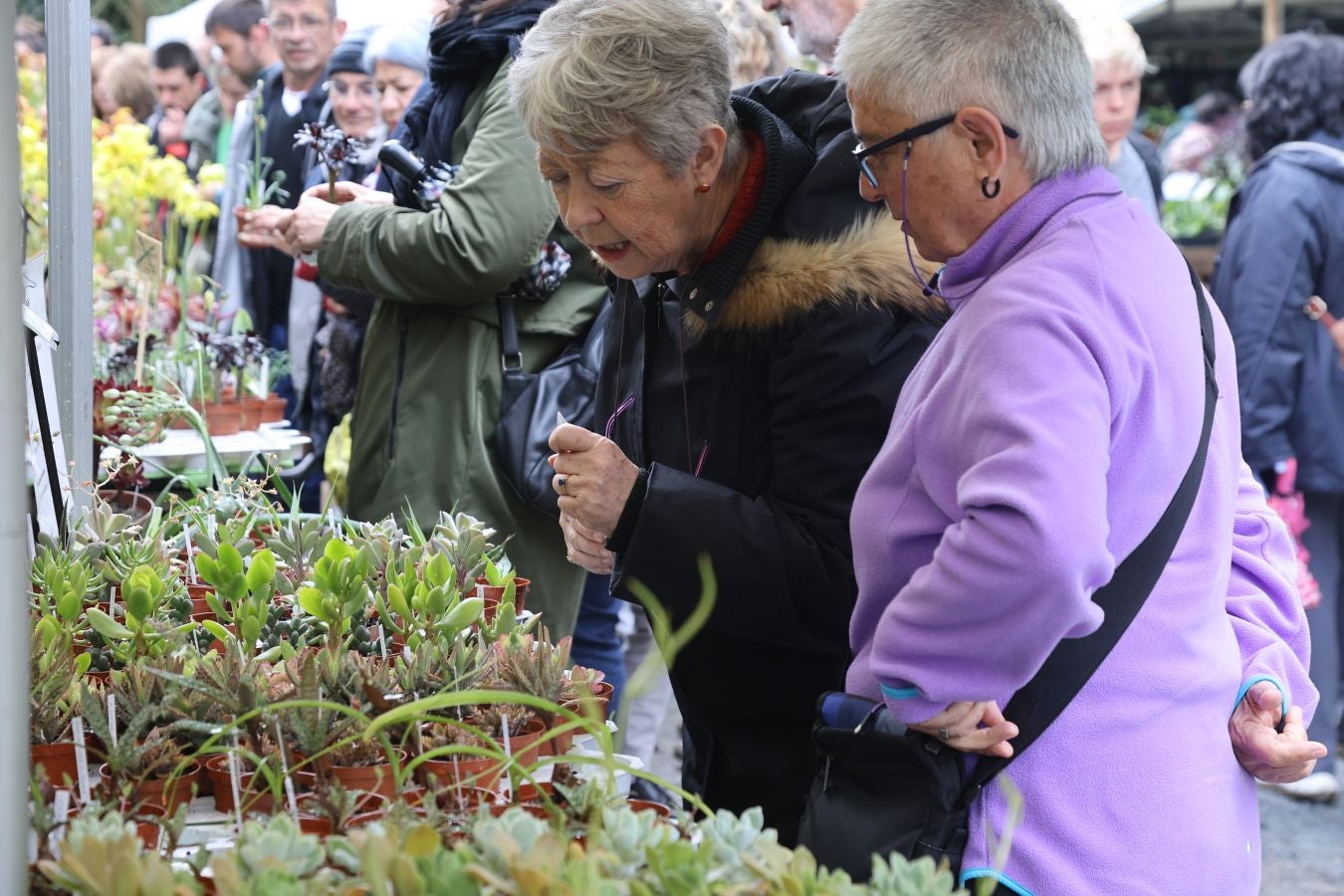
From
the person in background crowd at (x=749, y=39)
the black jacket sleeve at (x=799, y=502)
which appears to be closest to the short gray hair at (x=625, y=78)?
the black jacket sleeve at (x=799, y=502)

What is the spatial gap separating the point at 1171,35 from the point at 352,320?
324 inches

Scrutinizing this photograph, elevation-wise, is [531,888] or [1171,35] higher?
[531,888]

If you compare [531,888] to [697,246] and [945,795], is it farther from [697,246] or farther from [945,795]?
[697,246]

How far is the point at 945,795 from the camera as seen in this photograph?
1431mm

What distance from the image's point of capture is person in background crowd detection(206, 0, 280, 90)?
630 cm

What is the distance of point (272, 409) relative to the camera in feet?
12.0

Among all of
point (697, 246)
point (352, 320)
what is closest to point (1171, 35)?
point (352, 320)

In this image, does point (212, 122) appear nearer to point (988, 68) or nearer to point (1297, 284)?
point (1297, 284)

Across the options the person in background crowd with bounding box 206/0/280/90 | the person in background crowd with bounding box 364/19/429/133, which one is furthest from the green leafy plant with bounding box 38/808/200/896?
the person in background crowd with bounding box 206/0/280/90

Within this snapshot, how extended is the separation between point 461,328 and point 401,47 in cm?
165

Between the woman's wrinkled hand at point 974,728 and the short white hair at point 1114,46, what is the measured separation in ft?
10.3

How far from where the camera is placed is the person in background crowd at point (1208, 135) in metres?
7.78

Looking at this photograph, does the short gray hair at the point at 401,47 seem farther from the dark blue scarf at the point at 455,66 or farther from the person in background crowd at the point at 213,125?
the person in background crowd at the point at 213,125

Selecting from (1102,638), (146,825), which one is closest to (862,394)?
(1102,638)
